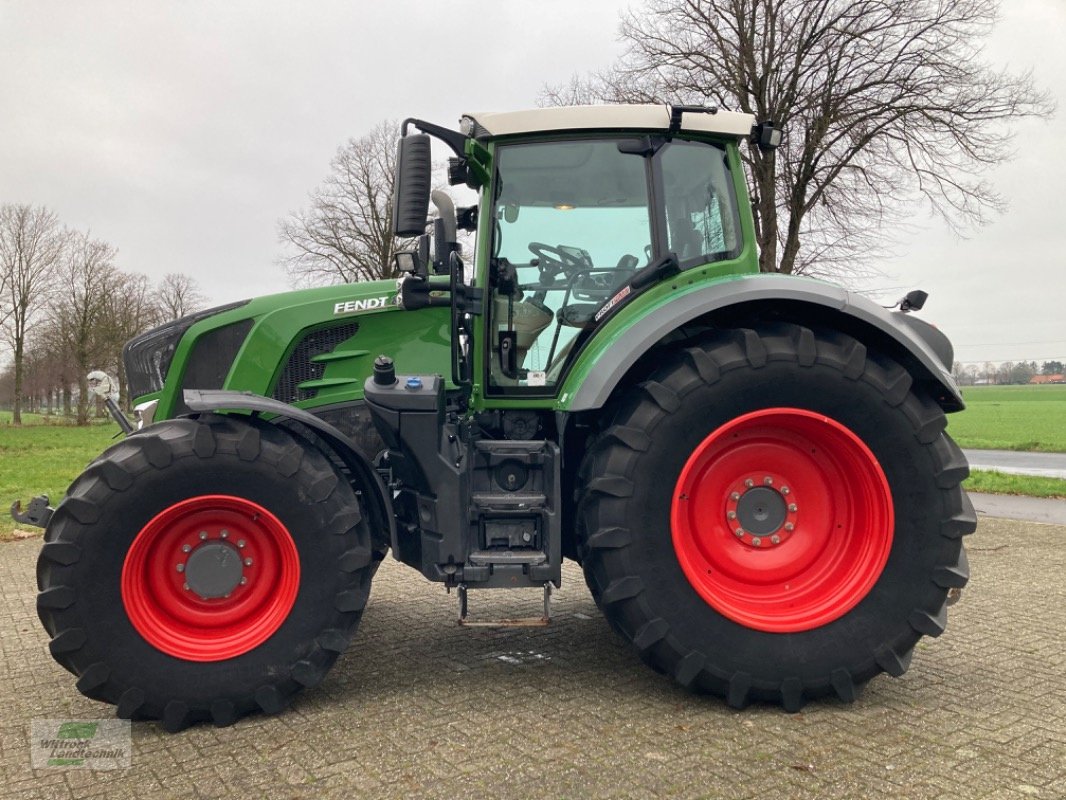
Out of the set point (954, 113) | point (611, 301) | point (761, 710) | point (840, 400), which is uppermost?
point (954, 113)

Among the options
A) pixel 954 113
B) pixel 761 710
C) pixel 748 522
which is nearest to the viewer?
pixel 761 710

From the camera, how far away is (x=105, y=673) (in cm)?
337

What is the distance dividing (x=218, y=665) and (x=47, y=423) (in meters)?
39.7

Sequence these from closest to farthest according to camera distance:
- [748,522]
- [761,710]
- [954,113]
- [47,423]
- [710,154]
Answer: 1. [761,710]
2. [748,522]
3. [710,154]
4. [954,113]
5. [47,423]

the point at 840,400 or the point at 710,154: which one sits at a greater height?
the point at 710,154

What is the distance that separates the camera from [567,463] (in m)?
4.18

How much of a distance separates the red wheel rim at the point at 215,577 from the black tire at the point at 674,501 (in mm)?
1358

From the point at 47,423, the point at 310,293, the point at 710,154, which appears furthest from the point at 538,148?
the point at 47,423

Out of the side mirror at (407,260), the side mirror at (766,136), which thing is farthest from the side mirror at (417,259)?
the side mirror at (766,136)

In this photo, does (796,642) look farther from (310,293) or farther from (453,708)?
(310,293)

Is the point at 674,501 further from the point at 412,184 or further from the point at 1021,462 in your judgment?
the point at 1021,462

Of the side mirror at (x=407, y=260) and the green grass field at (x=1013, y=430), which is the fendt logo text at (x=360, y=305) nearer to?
the side mirror at (x=407, y=260)

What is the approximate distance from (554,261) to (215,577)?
2101mm

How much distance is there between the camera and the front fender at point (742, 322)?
3662mm
